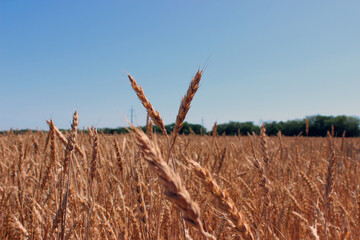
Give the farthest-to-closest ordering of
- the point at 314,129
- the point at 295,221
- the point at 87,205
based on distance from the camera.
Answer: the point at 314,129, the point at 295,221, the point at 87,205

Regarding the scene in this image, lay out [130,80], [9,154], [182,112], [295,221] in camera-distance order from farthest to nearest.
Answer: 1. [9,154]
2. [295,221]
3. [130,80]
4. [182,112]

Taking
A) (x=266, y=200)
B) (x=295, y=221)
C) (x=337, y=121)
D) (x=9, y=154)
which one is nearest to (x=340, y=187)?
(x=295, y=221)

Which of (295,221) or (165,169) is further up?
(165,169)

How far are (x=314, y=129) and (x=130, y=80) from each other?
Result: 50.3 metres

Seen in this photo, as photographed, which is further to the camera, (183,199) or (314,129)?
(314,129)

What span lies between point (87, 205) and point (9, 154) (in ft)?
9.63

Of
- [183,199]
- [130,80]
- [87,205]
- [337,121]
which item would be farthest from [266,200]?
[337,121]

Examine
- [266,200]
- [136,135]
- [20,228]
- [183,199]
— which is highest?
[136,135]

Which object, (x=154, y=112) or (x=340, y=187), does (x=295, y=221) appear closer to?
(x=340, y=187)

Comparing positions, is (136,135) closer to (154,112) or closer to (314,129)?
(154,112)

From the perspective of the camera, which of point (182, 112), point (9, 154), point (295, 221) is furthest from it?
point (9, 154)

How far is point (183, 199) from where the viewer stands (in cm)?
51

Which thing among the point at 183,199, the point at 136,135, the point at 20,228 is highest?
the point at 136,135

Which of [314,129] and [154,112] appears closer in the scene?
[154,112]
